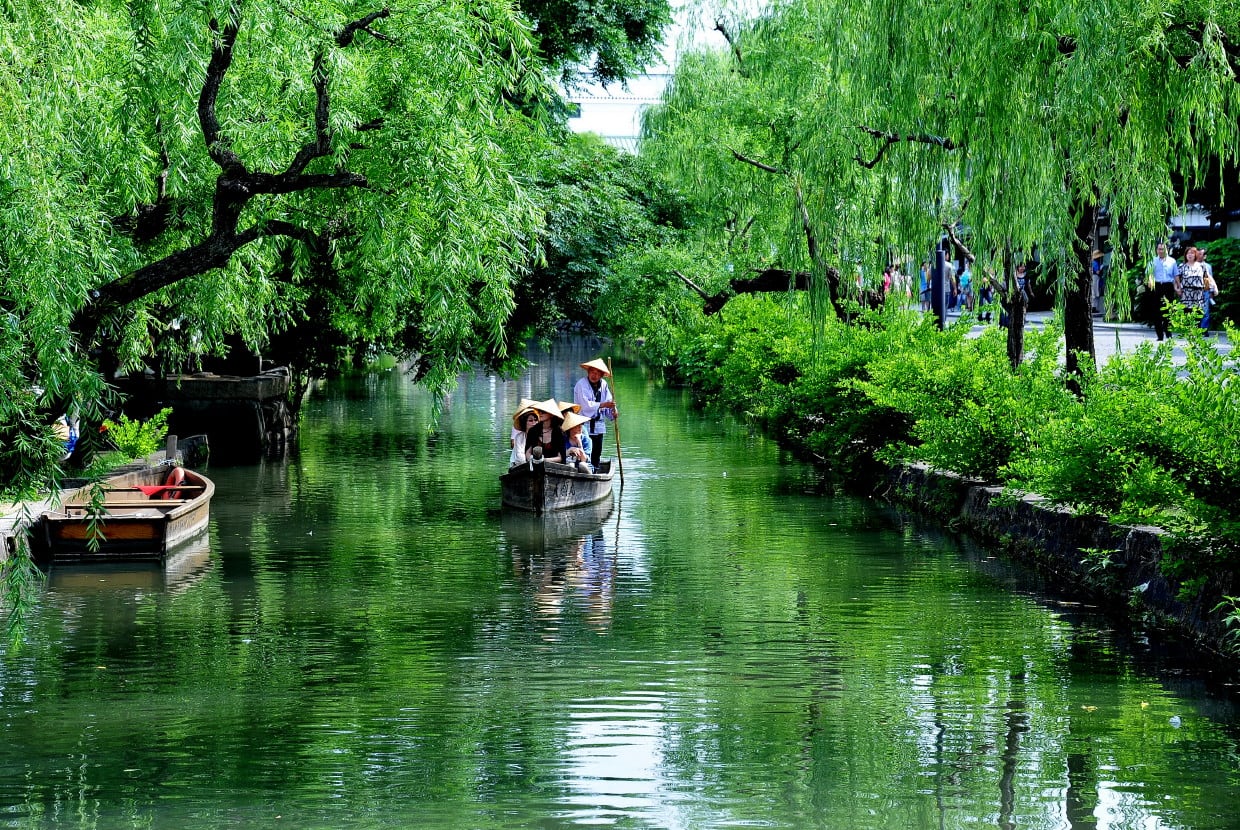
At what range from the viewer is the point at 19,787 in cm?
891

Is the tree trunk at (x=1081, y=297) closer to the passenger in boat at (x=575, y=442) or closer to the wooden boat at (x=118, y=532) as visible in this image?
the passenger in boat at (x=575, y=442)

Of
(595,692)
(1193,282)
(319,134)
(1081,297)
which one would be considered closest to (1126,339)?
(1193,282)

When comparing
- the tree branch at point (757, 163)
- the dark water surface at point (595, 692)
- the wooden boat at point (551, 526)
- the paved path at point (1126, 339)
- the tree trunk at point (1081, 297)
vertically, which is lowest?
the dark water surface at point (595, 692)

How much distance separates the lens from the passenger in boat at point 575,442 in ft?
71.5

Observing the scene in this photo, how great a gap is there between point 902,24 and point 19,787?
37.7ft

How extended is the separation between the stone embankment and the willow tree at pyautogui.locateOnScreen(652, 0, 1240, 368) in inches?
73.9

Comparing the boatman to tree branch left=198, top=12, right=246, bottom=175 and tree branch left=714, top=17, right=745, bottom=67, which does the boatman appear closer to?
tree branch left=198, top=12, right=246, bottom=175

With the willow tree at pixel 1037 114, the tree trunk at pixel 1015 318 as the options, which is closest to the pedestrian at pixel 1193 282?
the tree trunk at pixel 1015 318

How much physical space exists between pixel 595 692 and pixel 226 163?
4.74 metres

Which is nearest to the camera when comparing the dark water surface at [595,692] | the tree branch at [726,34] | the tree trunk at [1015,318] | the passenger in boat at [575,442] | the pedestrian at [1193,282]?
the dark water surface at [595,692]

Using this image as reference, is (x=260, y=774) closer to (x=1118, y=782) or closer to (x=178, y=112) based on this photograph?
(x=1118, y=782)

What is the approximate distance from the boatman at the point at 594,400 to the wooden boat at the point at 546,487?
1.39m

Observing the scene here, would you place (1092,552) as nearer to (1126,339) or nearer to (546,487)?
(546,487)

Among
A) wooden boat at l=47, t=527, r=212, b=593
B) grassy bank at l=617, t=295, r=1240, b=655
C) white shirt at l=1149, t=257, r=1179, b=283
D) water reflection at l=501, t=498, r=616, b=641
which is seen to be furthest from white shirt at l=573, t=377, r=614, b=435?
white shirt at l=1149, t=257, r=1179, b=283
